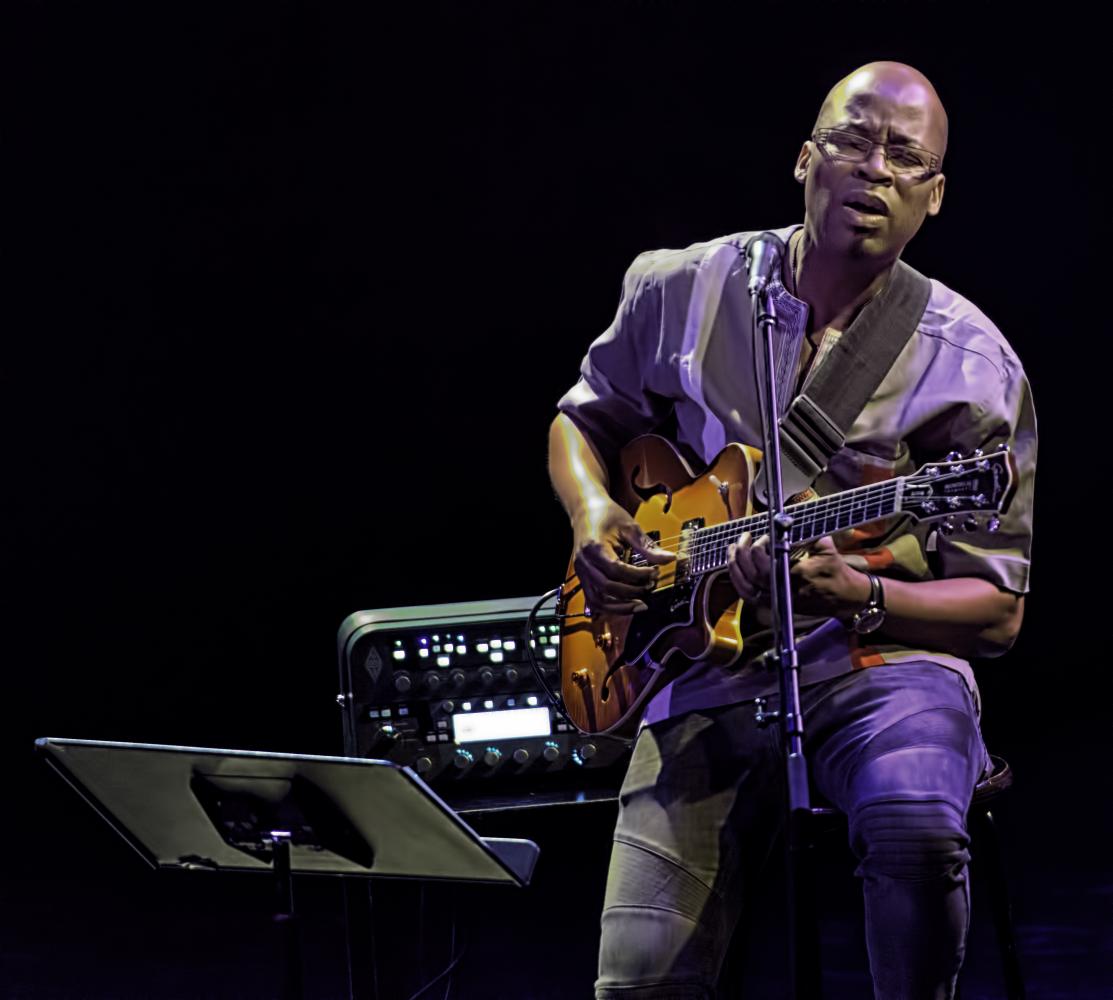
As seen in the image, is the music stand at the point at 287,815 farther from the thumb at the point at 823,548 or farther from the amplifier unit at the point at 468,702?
the amplifier unit at the point at 468,702

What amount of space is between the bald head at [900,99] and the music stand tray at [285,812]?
59.1 inches

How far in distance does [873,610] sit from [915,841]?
42 cm

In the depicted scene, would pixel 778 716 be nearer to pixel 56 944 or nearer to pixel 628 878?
pixel 628 878

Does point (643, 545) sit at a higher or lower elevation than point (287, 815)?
higher

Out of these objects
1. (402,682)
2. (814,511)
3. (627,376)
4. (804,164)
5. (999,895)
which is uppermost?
(804,164)

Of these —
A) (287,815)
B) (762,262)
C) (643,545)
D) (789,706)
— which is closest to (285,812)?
(287,815)

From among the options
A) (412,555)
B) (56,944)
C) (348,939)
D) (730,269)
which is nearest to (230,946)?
(56,944)

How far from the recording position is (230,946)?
13.9 ft

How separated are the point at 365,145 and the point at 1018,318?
2.27 meters

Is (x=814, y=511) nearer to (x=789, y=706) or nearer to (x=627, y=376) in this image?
(x=789, y=706)

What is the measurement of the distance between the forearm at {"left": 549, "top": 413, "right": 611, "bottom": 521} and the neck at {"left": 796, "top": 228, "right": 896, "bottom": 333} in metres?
0.59

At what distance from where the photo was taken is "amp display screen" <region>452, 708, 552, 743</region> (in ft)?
11.9

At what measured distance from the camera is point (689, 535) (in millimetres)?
2934

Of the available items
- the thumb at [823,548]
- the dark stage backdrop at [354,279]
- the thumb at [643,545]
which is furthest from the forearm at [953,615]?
the dark stage backdrop at [354,279]
